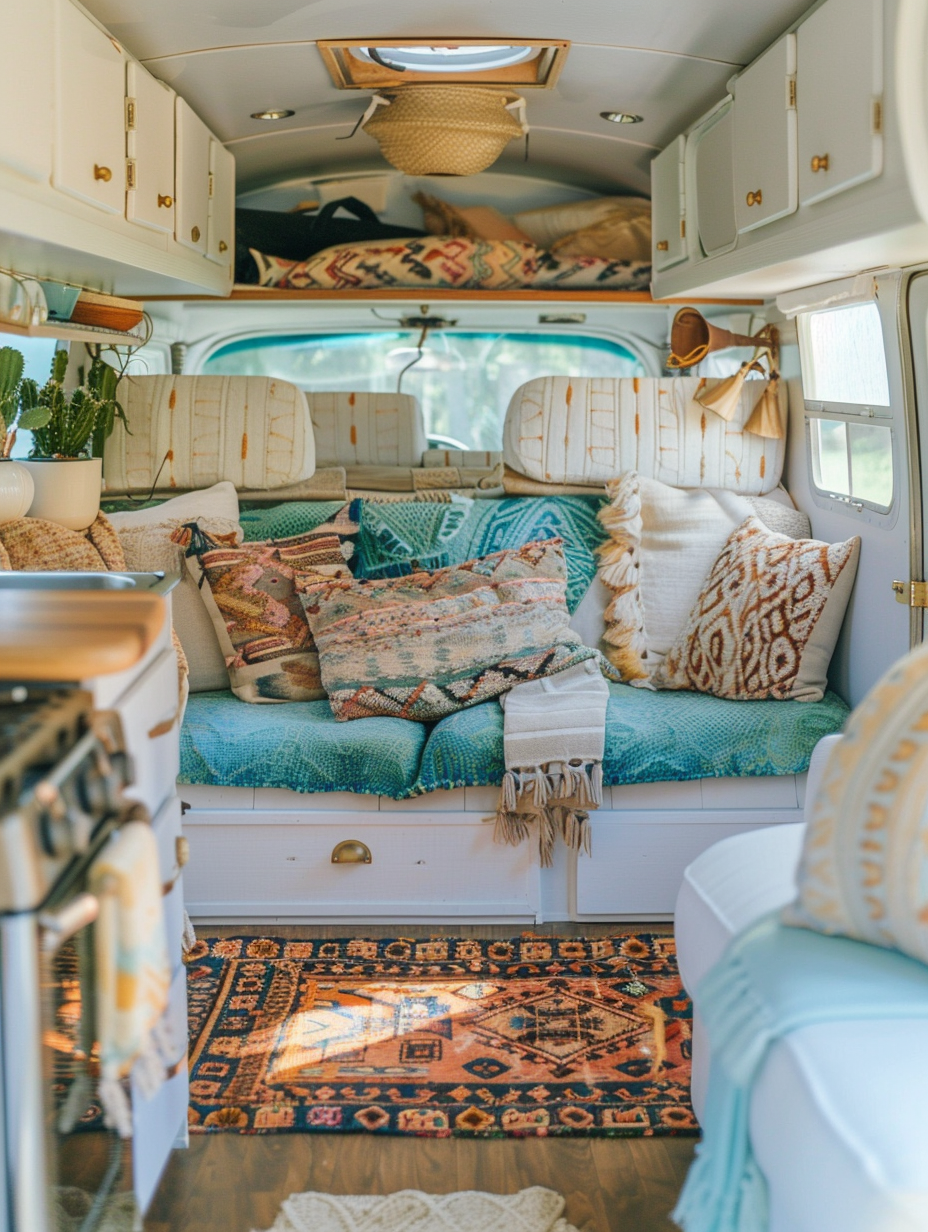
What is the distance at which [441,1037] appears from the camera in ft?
7.22

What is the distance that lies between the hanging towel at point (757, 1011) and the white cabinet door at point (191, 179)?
2.24 meters

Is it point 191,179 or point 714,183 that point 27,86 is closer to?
point 191,179

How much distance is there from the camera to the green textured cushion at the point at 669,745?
2.60 m

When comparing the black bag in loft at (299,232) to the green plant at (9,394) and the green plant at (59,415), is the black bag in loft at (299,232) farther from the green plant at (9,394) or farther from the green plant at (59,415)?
the green plant at (9,394)

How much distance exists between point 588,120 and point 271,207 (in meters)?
1.20

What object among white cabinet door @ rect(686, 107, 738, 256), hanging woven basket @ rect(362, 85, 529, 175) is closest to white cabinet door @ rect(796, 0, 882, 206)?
white cabinet door @ rect(686, 107, 738, 256)

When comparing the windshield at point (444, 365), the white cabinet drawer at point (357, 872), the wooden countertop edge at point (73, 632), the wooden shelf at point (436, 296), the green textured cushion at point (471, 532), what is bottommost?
the white cabinet drawer at point (357, 872)

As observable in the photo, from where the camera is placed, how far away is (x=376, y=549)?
3150mm

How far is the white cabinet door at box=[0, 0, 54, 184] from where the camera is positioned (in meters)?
1.82

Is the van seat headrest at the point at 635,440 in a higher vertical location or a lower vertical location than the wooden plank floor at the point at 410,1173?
higher

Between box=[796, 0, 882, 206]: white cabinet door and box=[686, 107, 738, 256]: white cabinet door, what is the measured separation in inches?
18.7

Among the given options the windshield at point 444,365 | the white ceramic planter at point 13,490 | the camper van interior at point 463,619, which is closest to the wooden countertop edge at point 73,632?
the camper van interior at point 463,619

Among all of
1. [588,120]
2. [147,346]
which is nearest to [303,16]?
[588,120]

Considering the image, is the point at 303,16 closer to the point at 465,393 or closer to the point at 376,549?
the point at 376,549
